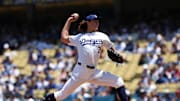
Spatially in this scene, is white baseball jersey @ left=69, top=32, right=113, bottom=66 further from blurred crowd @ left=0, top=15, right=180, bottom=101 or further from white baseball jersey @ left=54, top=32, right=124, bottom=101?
blurred crowd @ left=0, top=15, right=180, bottom=101

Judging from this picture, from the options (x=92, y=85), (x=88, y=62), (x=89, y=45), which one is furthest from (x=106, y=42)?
(x=92, y=85)

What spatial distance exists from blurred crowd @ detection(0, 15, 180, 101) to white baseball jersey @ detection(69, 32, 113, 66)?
578 cm

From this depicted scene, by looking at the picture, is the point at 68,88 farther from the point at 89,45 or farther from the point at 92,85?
the point at 92,85

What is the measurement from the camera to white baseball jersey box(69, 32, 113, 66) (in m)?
8.45

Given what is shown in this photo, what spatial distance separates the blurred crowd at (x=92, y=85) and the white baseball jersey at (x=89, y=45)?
19.0ft

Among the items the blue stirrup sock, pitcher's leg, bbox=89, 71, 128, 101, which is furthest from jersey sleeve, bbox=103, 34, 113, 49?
the blue stirrup sock

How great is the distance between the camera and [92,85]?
16.6m

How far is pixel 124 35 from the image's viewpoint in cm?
2181

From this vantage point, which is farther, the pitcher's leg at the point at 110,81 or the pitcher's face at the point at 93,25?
the pitcher's leg at the point at 110,81

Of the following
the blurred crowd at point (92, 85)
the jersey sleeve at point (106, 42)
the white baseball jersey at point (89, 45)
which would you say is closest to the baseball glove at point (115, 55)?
the jersey sleeve at point (106, 42)

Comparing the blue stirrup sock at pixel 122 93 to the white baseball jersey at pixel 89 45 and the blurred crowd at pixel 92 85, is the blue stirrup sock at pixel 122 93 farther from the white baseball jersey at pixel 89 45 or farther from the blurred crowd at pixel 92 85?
the blurred crowd at pixel 92 85

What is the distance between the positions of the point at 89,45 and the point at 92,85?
822 centimetres

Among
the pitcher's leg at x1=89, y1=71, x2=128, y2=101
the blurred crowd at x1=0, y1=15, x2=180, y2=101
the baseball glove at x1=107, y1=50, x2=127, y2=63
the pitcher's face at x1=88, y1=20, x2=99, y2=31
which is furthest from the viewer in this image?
the blurred crowd at x1=0, y1=15, x2=180, y2=101

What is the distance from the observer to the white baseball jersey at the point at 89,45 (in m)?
8.45
